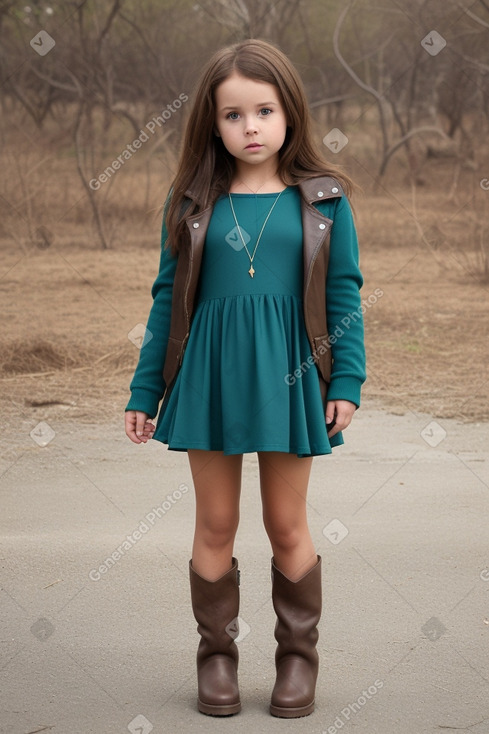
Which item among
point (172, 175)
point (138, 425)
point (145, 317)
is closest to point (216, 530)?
point (138, 425)

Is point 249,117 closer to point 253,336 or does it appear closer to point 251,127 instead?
point 251,127

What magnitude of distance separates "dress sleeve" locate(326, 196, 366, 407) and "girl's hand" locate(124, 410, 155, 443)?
0.40 metres

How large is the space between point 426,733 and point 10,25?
40.4 feet

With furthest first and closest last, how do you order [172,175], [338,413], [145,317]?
1. [172,175]
2. [145,317]
3. [338,413]

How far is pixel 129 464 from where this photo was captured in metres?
4.21

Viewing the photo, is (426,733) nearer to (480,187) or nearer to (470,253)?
(470,253)

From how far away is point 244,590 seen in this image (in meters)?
2.97

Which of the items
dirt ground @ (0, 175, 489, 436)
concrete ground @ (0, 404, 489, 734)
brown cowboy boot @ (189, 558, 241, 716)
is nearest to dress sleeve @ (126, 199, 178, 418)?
brown cowboy boot @ (189, 558, 241, 716)

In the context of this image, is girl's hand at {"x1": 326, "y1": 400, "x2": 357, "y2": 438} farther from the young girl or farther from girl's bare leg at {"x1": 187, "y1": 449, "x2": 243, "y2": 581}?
girl's bare leg at {"x1": 187, "y1": 449, "x2": 243, "y2": 581}

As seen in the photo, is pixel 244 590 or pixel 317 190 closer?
pixel 317 190

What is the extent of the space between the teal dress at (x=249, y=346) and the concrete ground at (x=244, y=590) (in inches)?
23.7

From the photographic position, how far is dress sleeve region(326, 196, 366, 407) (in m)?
2.25

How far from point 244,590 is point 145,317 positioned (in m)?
4.28

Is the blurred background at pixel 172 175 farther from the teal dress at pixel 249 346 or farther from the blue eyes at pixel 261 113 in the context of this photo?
the blue eyes at pixel 261 113
